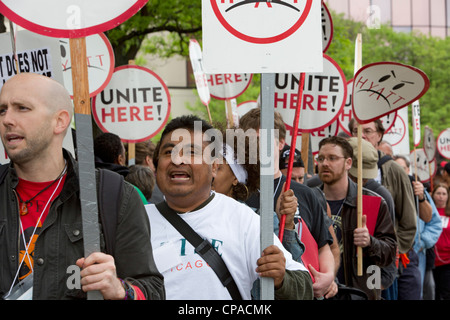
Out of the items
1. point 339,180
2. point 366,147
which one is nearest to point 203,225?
point 339,180

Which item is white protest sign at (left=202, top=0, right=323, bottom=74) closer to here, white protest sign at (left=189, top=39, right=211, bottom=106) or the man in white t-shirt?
the man in white t-shirt

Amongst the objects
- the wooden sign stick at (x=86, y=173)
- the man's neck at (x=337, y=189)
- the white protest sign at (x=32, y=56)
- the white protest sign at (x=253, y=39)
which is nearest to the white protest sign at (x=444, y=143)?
the man's neck at (x=337, y=189)

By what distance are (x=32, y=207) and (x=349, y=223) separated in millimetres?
3800

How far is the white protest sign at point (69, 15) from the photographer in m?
2.92

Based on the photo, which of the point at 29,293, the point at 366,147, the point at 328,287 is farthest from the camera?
the point at 366,147

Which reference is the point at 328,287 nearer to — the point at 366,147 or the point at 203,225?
the point at 203,225

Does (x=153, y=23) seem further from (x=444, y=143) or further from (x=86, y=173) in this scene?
(x=86, y=173)

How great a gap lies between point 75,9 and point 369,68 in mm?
4105

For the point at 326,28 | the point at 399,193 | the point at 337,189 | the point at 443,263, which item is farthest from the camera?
the point at 443,263

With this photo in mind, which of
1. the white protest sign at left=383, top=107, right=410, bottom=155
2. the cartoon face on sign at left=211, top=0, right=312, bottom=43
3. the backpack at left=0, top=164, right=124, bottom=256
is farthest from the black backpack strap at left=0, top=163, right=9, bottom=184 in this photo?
the white protest sign at left=383, top=107, right=410, bottom=155

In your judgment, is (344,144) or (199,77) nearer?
(344,144)

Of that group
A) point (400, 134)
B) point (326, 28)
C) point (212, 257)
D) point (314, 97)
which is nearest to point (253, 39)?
point (212, 257)

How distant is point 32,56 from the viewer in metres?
5.35
